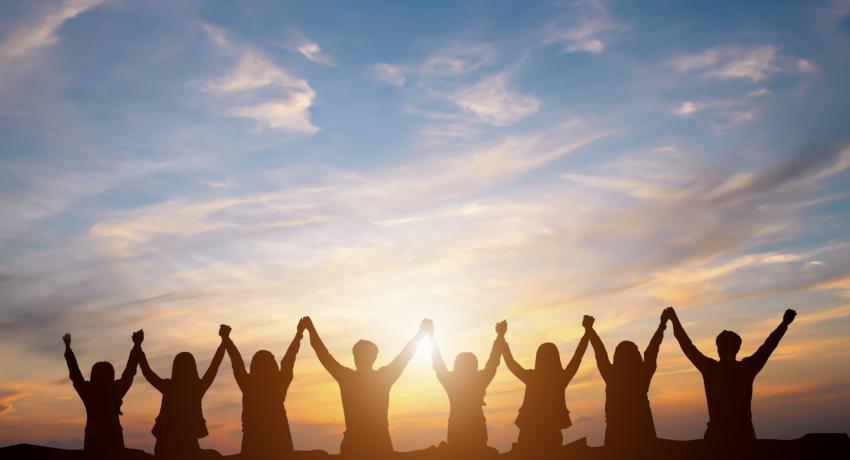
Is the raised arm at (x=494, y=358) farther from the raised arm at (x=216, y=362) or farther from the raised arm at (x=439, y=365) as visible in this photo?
the raised arm at (x=216, y=362)

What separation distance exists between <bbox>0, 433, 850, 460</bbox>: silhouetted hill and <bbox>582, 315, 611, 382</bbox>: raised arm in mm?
1505

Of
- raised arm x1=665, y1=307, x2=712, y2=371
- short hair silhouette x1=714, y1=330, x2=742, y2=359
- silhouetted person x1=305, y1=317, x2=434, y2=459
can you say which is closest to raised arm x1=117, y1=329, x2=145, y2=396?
silhouetted person x1=305, y1=317, x2=434, y2=459

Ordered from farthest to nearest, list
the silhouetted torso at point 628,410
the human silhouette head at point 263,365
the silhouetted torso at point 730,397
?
the silhouetted torso at point 730,397, the silhouetted torso at point 628,410, the human silhouette head at point 263,365

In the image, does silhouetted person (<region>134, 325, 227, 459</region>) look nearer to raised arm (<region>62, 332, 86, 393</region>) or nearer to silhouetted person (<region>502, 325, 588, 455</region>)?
raised arm (<region>62, 332, 86, 393</region>)

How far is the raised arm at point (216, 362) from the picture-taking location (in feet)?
60.5

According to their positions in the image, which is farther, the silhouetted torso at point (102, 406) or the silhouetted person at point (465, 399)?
the silhouetted person at point (465, 399)

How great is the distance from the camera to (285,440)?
1838 centimetres

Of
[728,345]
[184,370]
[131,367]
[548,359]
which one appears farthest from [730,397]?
[131,367]

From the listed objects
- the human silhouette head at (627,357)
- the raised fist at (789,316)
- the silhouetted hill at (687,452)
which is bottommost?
the silhouetted hill at (687,452)

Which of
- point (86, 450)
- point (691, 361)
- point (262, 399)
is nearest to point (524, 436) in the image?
point (691, 361)

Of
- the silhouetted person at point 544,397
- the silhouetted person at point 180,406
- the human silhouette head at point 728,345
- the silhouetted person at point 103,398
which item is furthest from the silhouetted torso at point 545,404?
the silhouetted person at point 103,398

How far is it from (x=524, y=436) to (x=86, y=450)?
878 centimetres

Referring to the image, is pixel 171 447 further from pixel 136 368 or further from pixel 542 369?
pixel 542 369

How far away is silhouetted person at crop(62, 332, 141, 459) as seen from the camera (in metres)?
18.3
